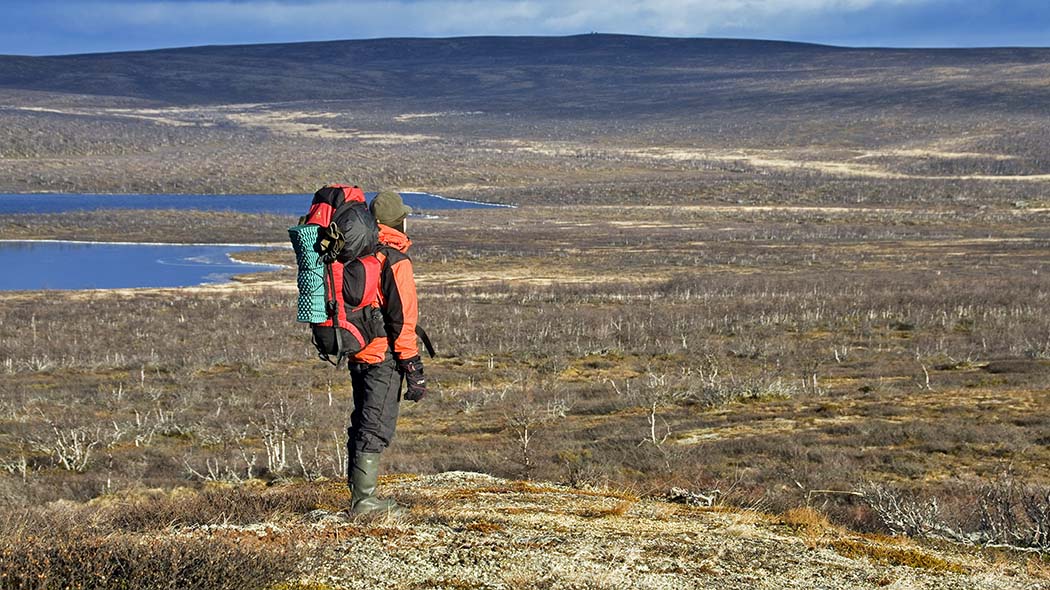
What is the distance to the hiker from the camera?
7414 mm

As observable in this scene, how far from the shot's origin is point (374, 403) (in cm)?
764

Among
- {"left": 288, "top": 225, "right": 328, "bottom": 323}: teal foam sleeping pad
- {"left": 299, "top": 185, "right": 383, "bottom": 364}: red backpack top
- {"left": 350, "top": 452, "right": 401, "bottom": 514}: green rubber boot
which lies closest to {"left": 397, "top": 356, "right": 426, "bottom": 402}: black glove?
{"left": 299, "top": 185, "right": 383, "bottom": 364}: red backpack top

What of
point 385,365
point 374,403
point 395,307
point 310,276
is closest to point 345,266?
point 310,276

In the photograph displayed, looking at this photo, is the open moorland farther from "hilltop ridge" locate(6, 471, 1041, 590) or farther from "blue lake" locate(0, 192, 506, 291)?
"blue lake" locate(0, 192, 506, 291)

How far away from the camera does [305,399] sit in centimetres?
1814

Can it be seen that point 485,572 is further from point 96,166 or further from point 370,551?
point 96,166

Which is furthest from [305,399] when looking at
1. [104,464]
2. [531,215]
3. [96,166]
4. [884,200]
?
[96,166]

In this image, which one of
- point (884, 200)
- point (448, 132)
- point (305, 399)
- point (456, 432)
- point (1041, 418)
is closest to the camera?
point (1041, 418)

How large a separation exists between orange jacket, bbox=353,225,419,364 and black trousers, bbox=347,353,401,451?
0.10 m

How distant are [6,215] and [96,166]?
39618 mm

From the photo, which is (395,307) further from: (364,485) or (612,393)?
(612,393)

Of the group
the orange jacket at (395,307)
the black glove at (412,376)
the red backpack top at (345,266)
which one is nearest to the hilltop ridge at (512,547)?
the black glove at (412,376)

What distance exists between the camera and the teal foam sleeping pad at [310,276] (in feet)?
23.5

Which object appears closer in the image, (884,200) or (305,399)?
(305,399)
